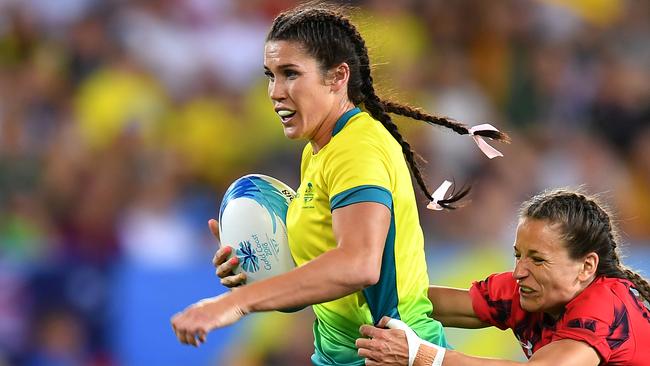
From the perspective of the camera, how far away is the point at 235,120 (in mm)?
7418

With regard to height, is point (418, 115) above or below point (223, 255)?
above

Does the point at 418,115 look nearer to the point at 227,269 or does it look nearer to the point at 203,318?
the point at 227,269

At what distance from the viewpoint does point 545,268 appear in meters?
3.45

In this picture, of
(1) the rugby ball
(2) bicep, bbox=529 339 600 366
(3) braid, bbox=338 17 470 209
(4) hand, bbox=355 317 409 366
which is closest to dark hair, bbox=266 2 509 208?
(3) braid, bbox=338 17 470 209

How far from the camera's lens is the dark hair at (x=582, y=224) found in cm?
347

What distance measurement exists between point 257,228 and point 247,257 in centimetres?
9

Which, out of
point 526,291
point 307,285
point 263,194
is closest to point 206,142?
point 263,194

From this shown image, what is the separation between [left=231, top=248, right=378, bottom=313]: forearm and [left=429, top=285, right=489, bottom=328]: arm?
0.84m

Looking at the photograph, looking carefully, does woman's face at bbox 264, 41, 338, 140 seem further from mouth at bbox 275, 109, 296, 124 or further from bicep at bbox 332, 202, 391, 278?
bicep at bbox 332, 202, 391, 278

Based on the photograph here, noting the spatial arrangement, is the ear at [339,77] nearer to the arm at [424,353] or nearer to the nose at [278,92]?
the nose at [278,92]

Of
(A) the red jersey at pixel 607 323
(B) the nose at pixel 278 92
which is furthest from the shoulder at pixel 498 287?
(B) the nose at pixel 278 92

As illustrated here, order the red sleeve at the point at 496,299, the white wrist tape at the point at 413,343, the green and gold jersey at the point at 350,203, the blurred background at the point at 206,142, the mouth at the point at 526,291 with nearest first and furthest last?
the green and gold jersey at the point at 350,203, the white wrist tape at the point at 413,343, the mouth at the point at 526,291, the red sleeve at the point at 496,299, the blurred background at the point at 206,142

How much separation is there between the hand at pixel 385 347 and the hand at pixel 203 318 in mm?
478

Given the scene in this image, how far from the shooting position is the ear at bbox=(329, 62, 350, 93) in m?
3.40
